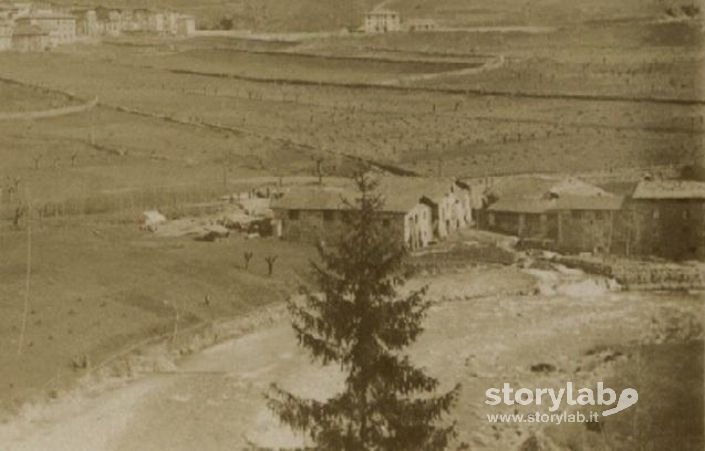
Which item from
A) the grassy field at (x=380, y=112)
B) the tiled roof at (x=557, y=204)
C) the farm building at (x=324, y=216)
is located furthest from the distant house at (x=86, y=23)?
the tiled roof at (x=557, y=204)

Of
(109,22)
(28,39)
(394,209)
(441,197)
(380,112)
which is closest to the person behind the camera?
(394,209)

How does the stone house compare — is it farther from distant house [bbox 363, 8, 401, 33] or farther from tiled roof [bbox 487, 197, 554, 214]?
distant house [bbox 363, 8, 401, 33]

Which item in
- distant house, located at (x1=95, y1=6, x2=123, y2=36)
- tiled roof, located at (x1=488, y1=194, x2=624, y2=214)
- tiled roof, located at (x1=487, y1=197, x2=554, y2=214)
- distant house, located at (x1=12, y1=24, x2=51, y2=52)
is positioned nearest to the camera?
tiled roof, located at (x1=488, y1=194, x2=624, y2=214)

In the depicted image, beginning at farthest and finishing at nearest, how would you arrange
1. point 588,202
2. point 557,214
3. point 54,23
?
point 54,23, point 557,214, point 588,202

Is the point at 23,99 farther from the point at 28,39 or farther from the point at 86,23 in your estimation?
the point at 86,23

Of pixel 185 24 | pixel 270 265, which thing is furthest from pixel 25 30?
pixel 270 265

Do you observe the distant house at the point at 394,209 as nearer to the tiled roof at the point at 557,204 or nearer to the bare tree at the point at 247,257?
the tiled roof at the point at 557,204

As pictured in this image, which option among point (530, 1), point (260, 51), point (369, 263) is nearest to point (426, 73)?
point (260, 51)

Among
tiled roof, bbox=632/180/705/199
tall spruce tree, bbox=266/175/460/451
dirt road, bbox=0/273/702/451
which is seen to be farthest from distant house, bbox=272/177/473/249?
tall spruce tree, bbox=266/175/460/451
